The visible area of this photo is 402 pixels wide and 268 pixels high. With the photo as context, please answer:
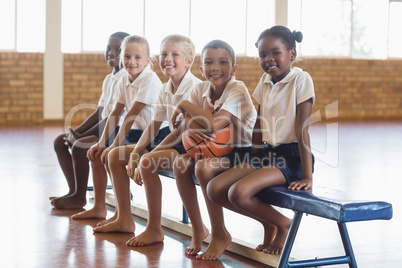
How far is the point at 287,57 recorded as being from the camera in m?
2.74

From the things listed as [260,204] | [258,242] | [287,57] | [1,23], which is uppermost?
[1,23]

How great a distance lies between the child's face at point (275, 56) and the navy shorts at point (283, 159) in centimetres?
33

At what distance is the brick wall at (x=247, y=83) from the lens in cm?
1068

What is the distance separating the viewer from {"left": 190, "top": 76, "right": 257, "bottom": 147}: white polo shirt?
9.45 feet

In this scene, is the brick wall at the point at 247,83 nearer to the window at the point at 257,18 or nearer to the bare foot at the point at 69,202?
the window at the point at 257,18

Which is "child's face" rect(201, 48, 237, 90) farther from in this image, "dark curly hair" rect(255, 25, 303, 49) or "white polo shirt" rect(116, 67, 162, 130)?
"white polo shirt" rect(116, 67, 162, 130)

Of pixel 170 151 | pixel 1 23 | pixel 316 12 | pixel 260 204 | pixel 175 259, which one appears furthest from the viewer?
pixel 316 12

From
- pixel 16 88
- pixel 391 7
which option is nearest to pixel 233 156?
pixel 16 88

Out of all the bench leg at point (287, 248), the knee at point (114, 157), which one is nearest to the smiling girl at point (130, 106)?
the knee at point (114, 157)

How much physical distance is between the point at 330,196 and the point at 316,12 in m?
10.6

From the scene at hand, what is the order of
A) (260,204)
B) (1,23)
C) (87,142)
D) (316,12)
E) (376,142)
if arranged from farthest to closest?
(316,12) → (1,23) → (376,142) → (87,142) → (260,204)

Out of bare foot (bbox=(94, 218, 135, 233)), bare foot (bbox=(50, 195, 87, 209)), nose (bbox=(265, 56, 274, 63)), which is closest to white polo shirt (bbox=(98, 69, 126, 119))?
bare foot (bbox=(50, 195, 87, 209))

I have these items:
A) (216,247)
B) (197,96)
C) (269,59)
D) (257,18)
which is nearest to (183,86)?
(197,96)

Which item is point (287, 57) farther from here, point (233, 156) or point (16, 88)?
point (16, 88)
